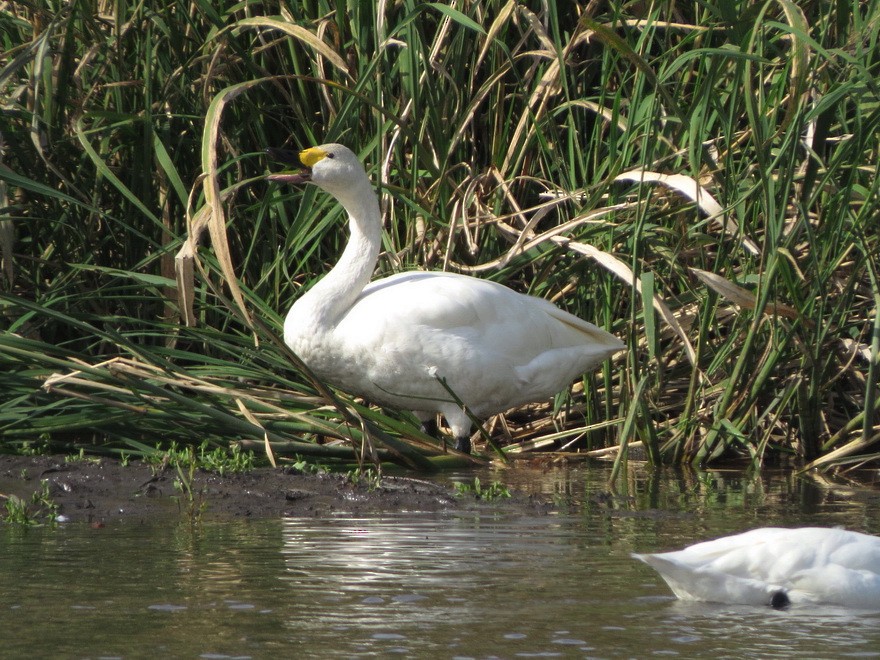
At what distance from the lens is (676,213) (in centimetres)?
570

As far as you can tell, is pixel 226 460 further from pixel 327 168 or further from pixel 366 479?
pixel 327 168

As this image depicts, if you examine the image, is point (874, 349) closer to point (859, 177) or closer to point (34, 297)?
point (859, 177)

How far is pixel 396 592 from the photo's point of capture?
3121mm

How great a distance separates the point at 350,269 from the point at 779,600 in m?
3.21

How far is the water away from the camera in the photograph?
2674 millimetres

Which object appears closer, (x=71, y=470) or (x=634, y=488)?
(x=71, y=470)

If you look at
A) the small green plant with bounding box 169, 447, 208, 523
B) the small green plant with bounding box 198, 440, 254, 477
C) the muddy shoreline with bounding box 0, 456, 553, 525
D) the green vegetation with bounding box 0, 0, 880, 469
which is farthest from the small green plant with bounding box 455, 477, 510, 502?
the small green plant with bounding box 169, 447, 208, 523

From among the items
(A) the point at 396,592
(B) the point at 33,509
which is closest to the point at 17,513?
(B) the point at 33,509

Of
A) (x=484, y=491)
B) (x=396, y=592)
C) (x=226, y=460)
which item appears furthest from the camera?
(x=226, y=460)

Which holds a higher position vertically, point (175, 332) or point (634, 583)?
point (175, 332)

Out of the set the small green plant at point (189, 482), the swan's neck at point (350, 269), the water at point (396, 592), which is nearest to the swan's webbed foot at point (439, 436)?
the swan's neck at point (350, 269)

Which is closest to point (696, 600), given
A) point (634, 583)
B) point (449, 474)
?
point (634, 583)

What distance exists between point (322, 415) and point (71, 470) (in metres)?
1.18

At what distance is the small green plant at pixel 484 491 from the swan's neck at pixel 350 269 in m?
1.30
